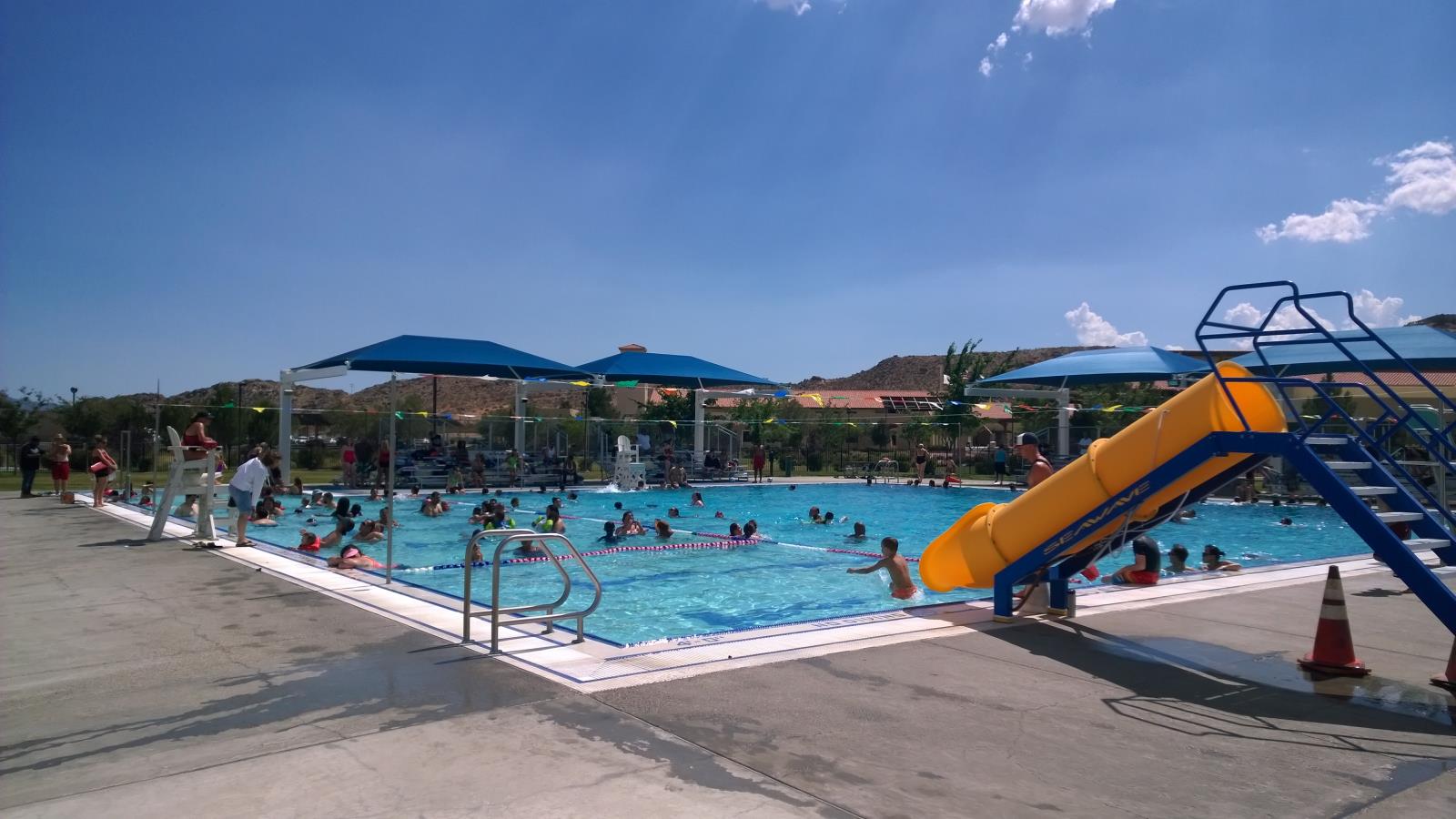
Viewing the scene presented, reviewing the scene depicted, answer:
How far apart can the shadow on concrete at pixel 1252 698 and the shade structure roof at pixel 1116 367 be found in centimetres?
1891

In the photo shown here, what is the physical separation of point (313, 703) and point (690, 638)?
2.79 meters

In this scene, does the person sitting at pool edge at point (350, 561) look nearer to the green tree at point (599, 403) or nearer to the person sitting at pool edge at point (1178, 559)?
the person sitting at pool edge at point (1178, 559)

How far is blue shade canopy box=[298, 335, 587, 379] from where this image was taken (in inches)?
887

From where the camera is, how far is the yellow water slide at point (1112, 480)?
6.51m

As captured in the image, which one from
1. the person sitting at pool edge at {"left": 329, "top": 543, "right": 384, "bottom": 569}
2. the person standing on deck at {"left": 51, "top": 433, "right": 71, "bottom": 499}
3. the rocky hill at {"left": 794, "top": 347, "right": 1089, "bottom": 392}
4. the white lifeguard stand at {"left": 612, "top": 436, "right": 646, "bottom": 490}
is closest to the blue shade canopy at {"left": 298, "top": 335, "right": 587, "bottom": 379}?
the white lifeguard stand at {"left": 612, "top": 436, "right": 646, "bottom": 490}

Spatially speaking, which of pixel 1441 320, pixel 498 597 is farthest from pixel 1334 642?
pixel 1441 320

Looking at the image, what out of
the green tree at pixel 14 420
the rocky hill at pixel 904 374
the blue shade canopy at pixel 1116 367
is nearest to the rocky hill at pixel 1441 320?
the rocky hill at pixel 904 374

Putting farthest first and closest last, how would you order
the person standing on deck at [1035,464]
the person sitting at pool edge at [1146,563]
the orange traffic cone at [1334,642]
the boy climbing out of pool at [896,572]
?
the boy climbing out of pool at [896,572] → the person sitting at pool edge at [1146,563] → the person standing on deck at [1035,464] → the orange traffic cone at [1334,642]

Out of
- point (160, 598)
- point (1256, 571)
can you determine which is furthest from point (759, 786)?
point (1256, 571)

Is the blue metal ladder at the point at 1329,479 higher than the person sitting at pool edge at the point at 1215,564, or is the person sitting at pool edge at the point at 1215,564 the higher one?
the blue metal ladder at the point at 1329,479

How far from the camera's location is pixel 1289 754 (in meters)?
4.49

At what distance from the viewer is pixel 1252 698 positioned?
5512 mm

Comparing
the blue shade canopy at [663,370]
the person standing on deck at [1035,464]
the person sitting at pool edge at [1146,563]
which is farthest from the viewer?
the blue shade canopy at [663,370]

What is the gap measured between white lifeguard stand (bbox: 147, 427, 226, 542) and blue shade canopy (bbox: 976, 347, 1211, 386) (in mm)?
20681
